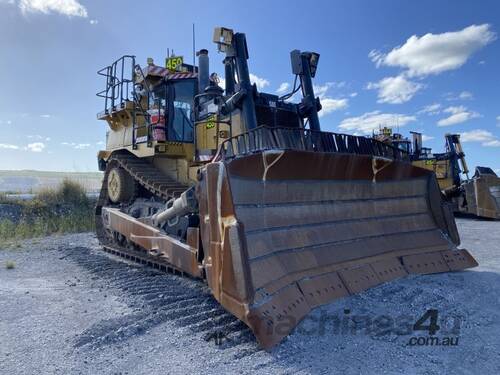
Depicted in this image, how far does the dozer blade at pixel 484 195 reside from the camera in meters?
13.2

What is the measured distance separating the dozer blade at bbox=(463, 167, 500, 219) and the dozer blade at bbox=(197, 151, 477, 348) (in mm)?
9684

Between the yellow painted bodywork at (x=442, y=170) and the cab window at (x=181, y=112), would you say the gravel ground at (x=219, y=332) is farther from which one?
the yellow painted bodywork at (x=442, y=170)

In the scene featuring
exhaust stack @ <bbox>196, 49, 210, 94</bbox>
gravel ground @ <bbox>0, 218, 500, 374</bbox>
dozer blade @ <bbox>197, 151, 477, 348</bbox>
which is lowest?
gravel ground @ <bbox>0, 218, 500, 374</bbox>

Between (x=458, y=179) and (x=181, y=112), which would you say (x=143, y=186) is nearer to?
(x=181, y=112)

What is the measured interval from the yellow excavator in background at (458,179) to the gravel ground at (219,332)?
353 inches

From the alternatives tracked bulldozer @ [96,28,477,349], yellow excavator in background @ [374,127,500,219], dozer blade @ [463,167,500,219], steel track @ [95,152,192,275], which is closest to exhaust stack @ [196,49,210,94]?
tracked bulldozer @ [96,28,477,349]

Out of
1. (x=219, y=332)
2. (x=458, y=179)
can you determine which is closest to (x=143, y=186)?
(x=219, y=332)

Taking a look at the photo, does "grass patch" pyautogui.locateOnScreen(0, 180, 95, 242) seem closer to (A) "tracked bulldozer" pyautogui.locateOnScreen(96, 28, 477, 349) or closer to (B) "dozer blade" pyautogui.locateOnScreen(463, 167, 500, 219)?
(A) "tracked bulldozer" pyautogui.locateOnScreen(96, 28, 477, 349)

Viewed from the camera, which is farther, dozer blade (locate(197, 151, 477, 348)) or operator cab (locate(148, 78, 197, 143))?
operator cab (locate(148, 78, 197, 143))

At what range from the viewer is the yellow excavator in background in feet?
43.6

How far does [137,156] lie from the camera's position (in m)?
6.78

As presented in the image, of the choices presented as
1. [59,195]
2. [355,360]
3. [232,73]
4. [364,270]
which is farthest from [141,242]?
[59,195]

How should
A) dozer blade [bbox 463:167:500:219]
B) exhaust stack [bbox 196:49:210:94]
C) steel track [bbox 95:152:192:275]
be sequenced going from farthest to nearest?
dozer blade [bbox 463:167:500:219], exhaust stack [bbox 196:49:210:94], steel track [bbox 95:152:192:275]

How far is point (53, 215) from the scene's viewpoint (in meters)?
12.9
